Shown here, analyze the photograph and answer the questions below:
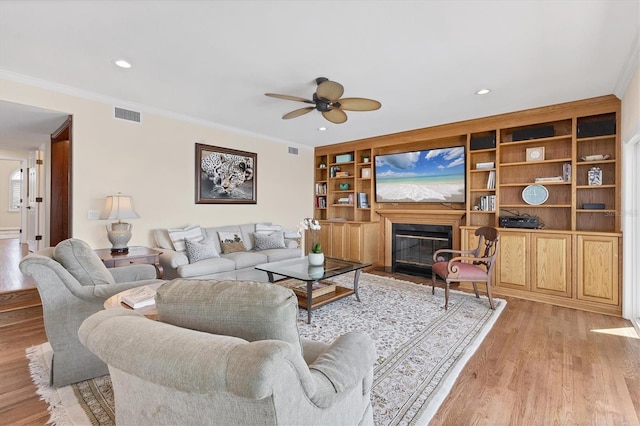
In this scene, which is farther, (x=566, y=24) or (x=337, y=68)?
(x=337, y=68)

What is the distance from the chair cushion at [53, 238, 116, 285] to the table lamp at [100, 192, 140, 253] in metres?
1.33

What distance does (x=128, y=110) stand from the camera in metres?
3.81

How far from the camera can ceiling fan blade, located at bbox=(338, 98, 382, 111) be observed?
2.88 meters

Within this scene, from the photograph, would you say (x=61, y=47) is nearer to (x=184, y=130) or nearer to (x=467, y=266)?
(x=184, y=130)

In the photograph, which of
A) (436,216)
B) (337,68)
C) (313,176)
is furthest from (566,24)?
(313,176)

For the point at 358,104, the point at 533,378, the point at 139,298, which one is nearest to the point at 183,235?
the point at 139,298

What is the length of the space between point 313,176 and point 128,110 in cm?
369

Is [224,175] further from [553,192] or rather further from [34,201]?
[553,192]

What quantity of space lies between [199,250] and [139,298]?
236 cm

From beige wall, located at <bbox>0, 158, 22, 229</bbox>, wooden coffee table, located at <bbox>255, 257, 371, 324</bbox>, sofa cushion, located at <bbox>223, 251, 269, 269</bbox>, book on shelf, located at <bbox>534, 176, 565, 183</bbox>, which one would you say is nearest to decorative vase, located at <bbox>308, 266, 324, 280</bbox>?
wooden coffee table, located at <bbox>255, 257, 371, 324</bbox>

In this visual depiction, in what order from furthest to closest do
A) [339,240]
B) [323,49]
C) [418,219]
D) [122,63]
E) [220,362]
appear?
1. [339,240]
2. [418,219]
3. [122,63]
4. [323,49]
5. [220,362]

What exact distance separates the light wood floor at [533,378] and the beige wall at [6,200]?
872cm

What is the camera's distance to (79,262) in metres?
2.09

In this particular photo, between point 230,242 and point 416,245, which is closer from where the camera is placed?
point 230,242
